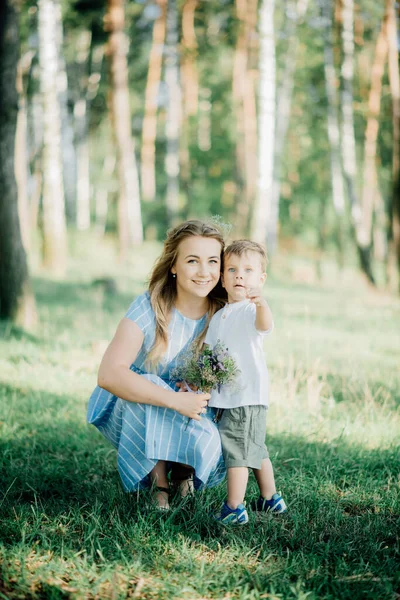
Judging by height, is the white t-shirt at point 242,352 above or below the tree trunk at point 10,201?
below

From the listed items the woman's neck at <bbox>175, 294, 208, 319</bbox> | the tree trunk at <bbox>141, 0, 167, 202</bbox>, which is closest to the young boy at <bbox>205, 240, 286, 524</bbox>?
the woman's neck at <bbox>175, 294, 208, 319</bbox>

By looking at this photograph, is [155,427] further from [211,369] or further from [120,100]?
[120,100]

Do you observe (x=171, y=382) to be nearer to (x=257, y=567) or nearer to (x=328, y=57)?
(x=257, y=567)

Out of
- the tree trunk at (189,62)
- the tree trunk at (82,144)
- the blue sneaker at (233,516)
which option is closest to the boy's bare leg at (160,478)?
the blue sneaker at (233,516)

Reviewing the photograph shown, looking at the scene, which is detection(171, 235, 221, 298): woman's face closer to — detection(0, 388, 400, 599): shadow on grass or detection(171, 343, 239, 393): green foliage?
detection(171, 343, 239, 393): green foliage

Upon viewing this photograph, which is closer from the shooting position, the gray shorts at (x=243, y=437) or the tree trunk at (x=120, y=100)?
the gray shorts at (x=243, y=437)

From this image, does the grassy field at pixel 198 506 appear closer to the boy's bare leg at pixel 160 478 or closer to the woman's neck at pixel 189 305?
the boy's bare leg at pixel 160 478

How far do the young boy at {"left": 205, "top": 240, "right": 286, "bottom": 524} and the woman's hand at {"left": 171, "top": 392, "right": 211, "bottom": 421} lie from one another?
0.14 meters

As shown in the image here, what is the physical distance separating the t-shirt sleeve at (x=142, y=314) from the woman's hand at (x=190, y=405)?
401 mm

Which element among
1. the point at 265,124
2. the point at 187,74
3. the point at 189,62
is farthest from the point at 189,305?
the point at 187,74

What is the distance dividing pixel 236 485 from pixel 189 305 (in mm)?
932

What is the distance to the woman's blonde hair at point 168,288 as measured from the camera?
3094mm

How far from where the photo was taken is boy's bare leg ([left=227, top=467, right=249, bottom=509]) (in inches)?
113

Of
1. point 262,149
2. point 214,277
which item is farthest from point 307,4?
point 214,277
